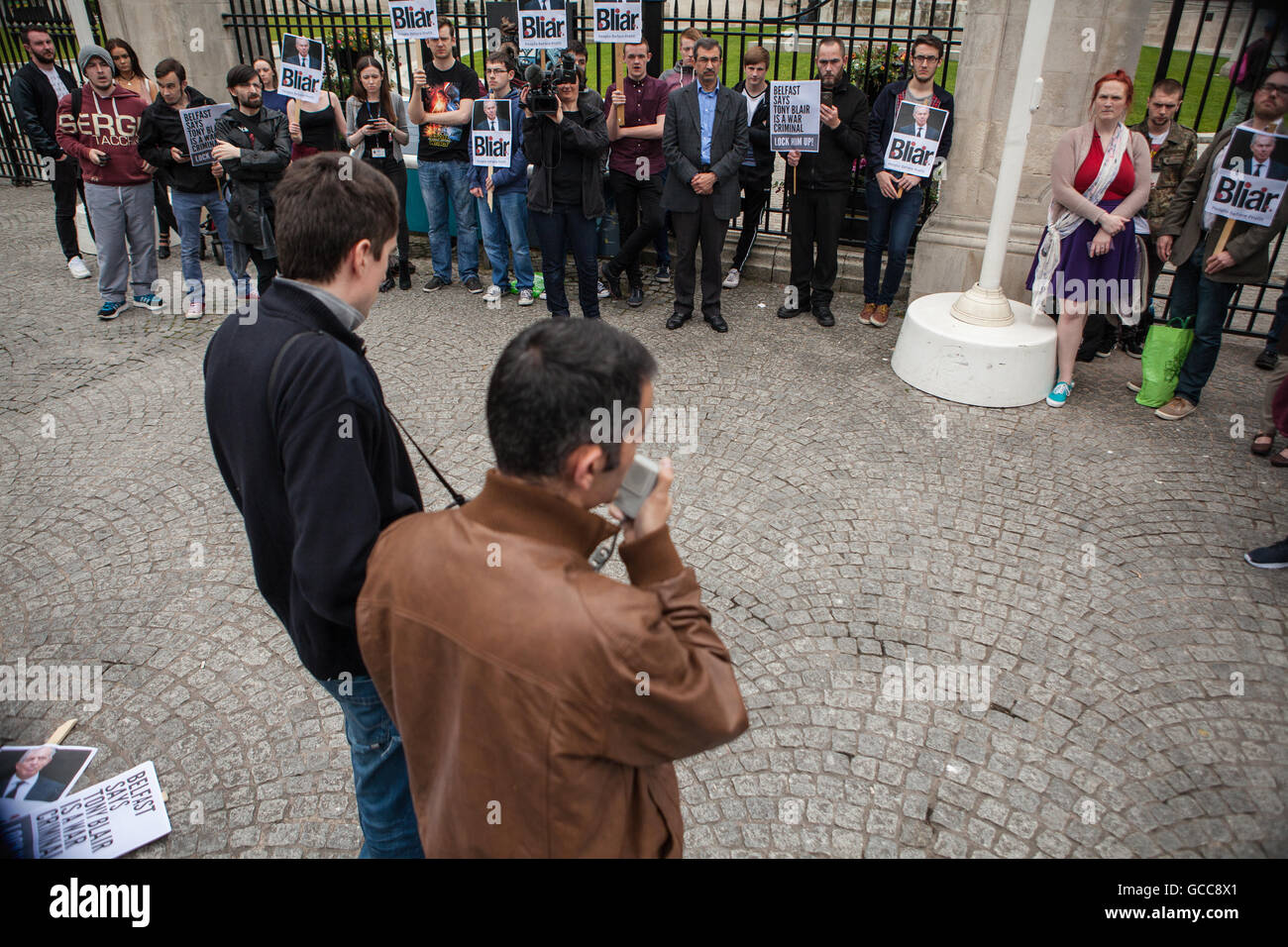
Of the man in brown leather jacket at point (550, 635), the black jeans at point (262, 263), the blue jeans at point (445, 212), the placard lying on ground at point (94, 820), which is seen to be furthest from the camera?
the blue jeans at point (445, 212)

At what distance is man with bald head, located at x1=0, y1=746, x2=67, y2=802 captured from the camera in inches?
133

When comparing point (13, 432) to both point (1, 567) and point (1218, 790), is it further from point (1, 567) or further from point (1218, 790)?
point (1218, 790)

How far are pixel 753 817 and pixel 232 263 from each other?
279 inches

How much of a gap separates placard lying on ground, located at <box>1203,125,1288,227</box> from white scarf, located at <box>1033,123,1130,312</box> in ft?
2.11

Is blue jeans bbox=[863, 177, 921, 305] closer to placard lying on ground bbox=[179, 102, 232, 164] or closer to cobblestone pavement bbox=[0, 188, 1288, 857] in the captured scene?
cobblestone pavement bbox=[0, 188, 1288, 857]

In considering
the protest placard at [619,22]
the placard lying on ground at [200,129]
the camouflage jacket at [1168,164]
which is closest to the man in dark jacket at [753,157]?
the protest placard at [619,22]

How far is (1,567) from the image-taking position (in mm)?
4777

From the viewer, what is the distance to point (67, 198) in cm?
909

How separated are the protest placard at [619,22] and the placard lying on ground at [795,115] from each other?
4.16ft

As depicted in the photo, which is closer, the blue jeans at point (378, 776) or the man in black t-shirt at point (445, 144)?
the blue jeans at point (378, 776)

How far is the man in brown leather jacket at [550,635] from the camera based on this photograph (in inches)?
58.3

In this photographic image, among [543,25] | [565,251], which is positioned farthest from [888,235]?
[543,25]

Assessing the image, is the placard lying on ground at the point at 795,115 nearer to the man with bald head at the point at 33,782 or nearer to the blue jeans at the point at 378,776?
the blue jeans at the point at 378,776

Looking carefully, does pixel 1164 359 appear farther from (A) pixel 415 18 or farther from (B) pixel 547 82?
(A) pixel 415 18
